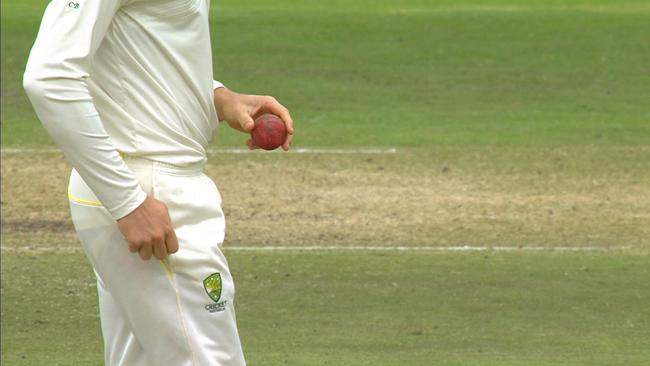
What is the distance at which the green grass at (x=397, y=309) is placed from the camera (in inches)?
304

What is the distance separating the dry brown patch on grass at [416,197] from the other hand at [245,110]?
6.55 meters

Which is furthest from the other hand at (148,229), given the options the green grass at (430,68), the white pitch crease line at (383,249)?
the green grass at (430,68)

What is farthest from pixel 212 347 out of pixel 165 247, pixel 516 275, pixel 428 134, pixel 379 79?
pixel 379 79

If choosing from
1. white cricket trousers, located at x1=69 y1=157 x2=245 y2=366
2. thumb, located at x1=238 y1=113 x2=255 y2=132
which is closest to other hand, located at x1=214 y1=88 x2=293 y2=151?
thumb, located at x1=238 y1=113 x2=255 y2=132

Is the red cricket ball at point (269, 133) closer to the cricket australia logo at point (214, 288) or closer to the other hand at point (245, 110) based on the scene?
the other hand at point (245, 110)

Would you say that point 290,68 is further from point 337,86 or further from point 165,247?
point 165,247

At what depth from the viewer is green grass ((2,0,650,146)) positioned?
15.4 metres

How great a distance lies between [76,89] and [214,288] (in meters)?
0.63

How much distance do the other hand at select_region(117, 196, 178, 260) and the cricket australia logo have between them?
0.18 meters

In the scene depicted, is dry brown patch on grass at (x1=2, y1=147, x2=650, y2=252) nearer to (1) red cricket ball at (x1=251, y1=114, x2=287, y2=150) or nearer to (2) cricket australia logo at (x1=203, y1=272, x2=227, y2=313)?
(1) red cricket ball at (x1=251, y1=114, x2=287, y2=150)

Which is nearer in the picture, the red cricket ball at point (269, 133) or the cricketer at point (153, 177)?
the cricketer at point (153, 177)

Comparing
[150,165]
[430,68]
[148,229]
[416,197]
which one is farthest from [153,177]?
[430,68]

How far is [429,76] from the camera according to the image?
18125 mm

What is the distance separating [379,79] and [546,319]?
31.9 ft
